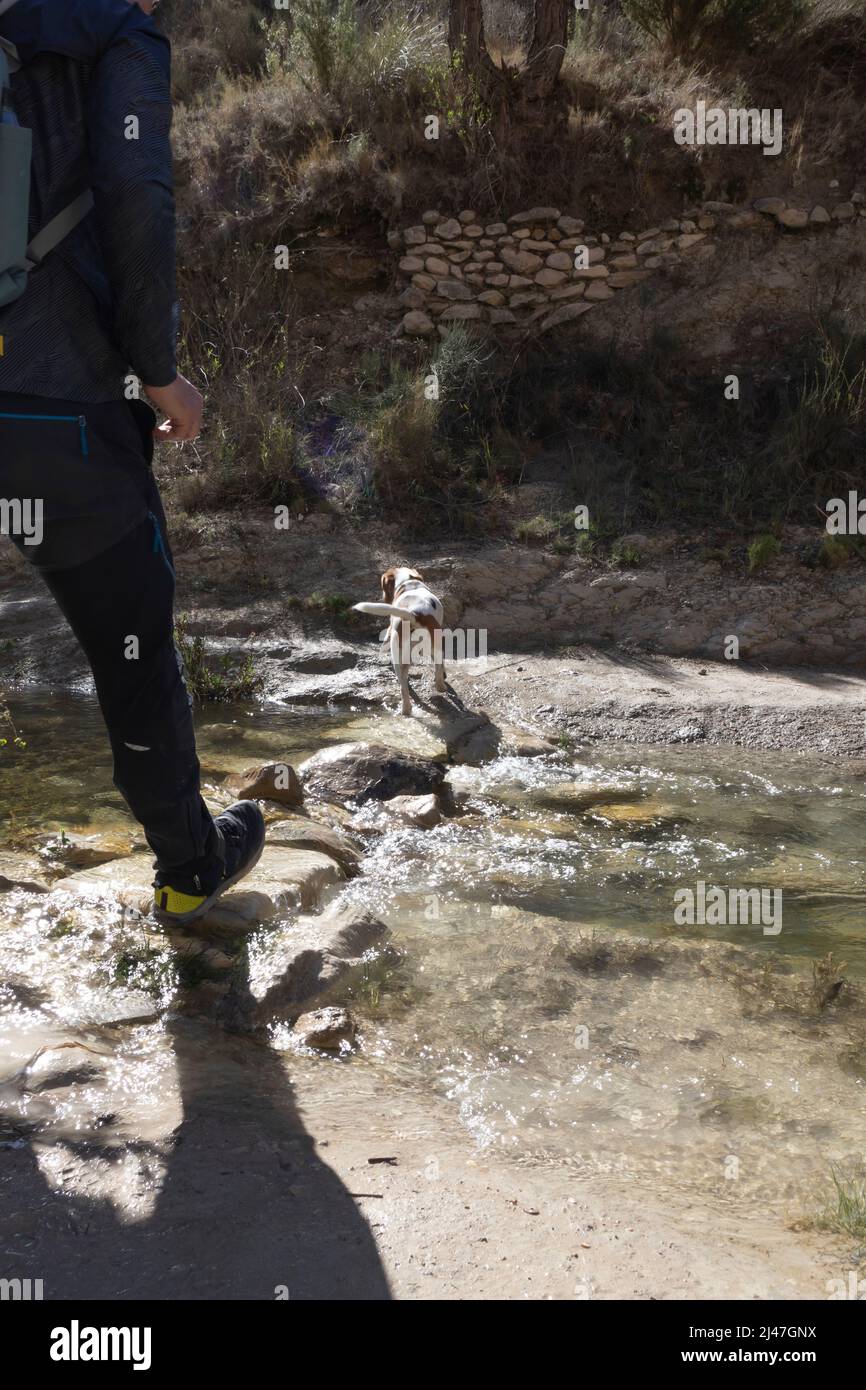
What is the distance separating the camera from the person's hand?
2268mm

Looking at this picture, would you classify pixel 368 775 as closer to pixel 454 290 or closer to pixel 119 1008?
pixel 119 1008

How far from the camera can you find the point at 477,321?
31.5 ft

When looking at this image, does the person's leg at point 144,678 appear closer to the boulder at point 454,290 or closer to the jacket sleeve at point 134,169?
the jacket sleeve at point 134,169

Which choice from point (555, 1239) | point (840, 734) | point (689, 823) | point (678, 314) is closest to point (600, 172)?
point (678, 314)

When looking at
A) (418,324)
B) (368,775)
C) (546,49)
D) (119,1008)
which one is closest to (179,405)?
(119,1008)

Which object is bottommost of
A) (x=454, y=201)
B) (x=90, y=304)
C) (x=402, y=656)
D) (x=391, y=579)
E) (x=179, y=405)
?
(x=402, y=656)

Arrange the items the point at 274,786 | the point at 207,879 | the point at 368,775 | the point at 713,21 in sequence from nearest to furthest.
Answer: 1. the point at 207,879
2. the point at 274,786
3. the point at 368,775
4. the point at 713,21

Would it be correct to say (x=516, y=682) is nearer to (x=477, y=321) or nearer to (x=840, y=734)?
(x=840, y=734)

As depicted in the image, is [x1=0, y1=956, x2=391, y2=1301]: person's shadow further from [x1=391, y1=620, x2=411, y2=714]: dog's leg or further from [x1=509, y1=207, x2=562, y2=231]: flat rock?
[x1=509, y1=207, x2=562, y2=231]: flat rock

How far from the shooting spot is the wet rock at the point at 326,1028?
2562 millimetres

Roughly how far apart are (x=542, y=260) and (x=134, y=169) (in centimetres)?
837

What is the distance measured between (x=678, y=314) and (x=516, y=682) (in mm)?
5045

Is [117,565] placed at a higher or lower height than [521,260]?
lower

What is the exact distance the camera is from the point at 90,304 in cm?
210
